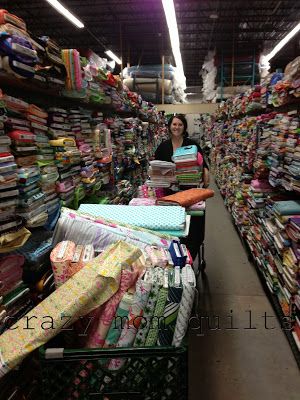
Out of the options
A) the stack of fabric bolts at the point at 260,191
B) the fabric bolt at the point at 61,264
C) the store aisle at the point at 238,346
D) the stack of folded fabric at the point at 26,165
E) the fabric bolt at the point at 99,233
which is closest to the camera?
the fabric bolt at the point at 61,264

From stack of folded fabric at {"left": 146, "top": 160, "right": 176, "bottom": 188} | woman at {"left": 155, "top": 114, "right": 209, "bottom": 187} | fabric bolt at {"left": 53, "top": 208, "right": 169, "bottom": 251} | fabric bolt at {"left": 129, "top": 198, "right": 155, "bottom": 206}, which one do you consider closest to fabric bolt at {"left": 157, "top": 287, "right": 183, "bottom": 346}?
fabric bolt at {"left": 53, "top": 208, "right": 169, "bottom": 251}

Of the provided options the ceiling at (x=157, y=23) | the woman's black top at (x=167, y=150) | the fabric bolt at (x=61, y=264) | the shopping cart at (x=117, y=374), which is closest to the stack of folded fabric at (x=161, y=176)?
the woman's black top at (x=167, y=150)

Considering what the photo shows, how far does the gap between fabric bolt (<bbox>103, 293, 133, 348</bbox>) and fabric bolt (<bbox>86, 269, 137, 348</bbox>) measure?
0.01 meters

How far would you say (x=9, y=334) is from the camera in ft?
3.51

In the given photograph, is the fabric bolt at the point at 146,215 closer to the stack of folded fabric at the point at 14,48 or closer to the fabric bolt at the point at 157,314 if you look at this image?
the fabric bolt at the point at 157,314

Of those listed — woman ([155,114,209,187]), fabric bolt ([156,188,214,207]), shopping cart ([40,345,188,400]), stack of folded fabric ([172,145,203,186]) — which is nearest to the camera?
shopping cart ([40,345,188,400])

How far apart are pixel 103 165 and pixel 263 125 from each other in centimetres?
182

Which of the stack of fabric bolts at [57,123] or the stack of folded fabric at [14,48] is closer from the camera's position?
the stack of folded fabric at [14,48]

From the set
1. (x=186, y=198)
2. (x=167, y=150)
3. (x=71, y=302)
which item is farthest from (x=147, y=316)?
(x=167, y=150)

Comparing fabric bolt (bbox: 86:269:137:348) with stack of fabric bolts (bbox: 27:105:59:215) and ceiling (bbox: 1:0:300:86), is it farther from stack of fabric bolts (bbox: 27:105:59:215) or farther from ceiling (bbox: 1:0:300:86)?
ceiling (bbox: 1:0:300:86)

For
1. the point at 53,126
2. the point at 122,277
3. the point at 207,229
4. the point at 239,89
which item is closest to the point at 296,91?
the point at 53,126

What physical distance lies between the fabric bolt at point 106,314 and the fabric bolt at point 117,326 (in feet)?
0.05

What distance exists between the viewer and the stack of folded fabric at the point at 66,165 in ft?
7.31

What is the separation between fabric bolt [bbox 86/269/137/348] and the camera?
1086mm
